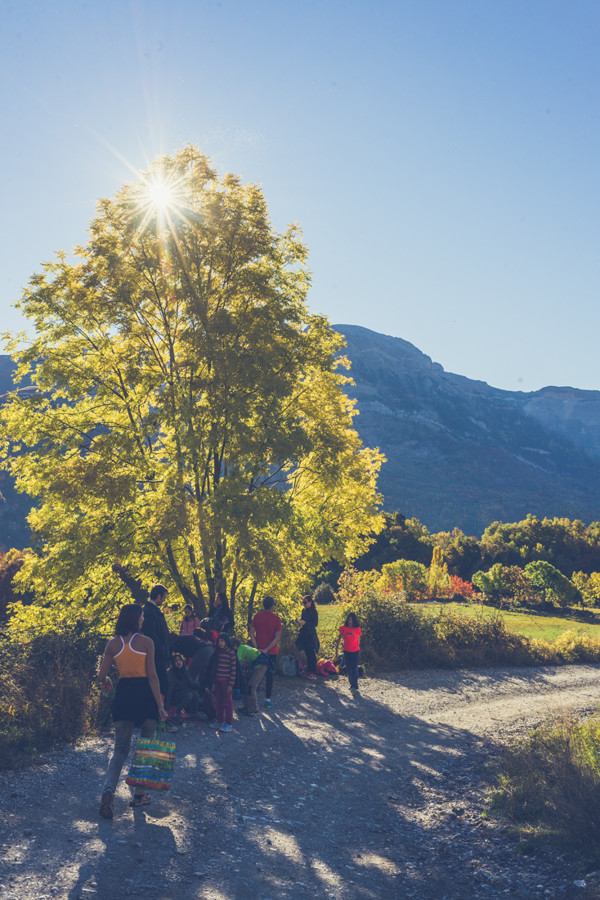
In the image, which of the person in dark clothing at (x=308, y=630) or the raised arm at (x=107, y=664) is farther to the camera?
the person in dark clothing at (x=308, y=630)

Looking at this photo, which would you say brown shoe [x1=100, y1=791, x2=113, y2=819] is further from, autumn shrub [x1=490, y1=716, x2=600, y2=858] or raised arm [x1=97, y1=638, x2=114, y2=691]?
autumn shrub [x1=490, y1=716, x2=600, y2=858]

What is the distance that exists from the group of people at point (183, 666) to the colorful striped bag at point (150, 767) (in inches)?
5.8

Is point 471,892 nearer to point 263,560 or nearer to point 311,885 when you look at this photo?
point 311,885

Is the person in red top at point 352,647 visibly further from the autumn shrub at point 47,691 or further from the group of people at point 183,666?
the autumn shrub at point 47,691

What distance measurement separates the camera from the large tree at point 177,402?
42.6 feet

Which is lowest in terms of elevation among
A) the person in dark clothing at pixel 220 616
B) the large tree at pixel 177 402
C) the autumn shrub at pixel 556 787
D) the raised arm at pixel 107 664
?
the autumn shrub at pixel 556 787

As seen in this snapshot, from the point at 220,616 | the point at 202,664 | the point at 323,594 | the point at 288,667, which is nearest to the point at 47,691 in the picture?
the point at 202,664

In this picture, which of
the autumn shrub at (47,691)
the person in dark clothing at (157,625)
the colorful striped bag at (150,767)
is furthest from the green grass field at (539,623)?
the colorful striped bag at (150,767)

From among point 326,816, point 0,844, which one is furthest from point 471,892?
point 0,844

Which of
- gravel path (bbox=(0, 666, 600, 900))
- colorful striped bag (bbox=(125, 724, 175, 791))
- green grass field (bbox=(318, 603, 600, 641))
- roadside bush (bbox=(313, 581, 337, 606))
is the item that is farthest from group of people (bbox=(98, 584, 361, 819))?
roadside bush (bbox=(313, 581, 337, 606))

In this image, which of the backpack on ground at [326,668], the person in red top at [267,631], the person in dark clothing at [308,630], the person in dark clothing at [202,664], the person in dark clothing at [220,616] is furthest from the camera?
the backpack on ground at [326,668]

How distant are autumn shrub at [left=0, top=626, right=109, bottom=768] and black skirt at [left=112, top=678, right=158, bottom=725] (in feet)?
6.67

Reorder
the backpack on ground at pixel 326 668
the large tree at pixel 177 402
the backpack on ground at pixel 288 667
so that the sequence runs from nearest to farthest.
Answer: the large tree at pixel 177 402 → the backpack on ground at pixel 288 667 → the backpack on ground at pixel 326 668

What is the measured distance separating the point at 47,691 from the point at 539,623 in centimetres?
2499
